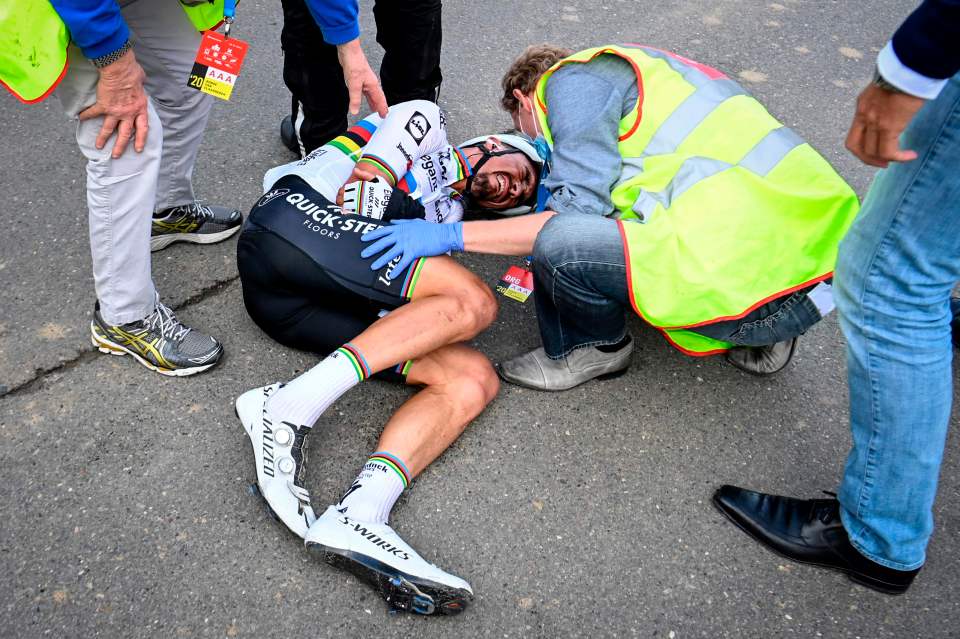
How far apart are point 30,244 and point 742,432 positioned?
8.20 feet

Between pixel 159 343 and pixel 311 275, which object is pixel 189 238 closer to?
pixel 159 343

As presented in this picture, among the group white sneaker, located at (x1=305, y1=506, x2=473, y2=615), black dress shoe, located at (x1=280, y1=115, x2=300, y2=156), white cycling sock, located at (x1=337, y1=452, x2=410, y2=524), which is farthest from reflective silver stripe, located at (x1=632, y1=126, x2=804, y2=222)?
black dress shoe, located at (x1=280, y1=115, x2=300, y2=156)

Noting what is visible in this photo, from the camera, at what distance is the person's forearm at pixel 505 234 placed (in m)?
Result: 2.18

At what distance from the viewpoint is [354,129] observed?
269 cm

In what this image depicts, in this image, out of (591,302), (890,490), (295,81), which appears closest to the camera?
(890,490)

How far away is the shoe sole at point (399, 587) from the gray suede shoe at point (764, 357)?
1260 mm

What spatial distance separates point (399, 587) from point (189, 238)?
64.4 inches

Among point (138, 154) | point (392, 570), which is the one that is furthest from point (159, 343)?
point (392, 570)

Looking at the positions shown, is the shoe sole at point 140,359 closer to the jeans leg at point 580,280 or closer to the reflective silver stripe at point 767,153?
the jeans leg at point 580,280

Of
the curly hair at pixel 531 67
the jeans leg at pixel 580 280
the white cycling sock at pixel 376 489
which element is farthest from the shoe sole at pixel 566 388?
the curly hair at pixel 531 67

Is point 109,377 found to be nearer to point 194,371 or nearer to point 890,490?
point 194,371

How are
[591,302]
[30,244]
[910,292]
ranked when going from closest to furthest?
[910,292] < [591,302] < [30,244]

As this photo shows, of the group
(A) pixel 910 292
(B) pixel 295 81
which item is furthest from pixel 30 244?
(A) pixel 910 292

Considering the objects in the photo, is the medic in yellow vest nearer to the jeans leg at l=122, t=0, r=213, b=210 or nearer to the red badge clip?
the red badge clip
